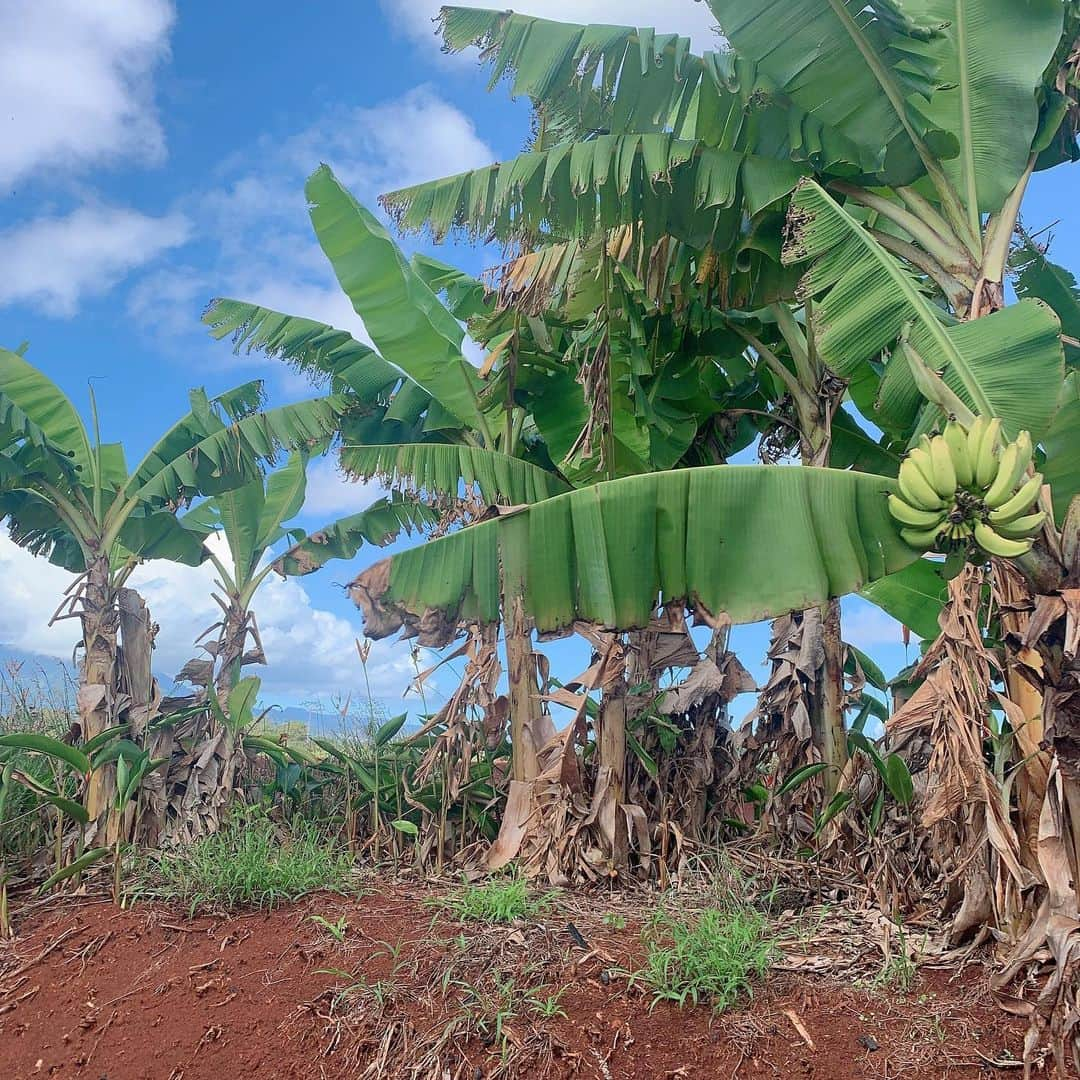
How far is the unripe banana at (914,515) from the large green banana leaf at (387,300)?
397cm

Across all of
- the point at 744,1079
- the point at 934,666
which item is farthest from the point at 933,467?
the point at 744,1079

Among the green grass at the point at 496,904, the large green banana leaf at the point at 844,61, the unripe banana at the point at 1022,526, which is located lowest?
the green grass at the point at 496,904

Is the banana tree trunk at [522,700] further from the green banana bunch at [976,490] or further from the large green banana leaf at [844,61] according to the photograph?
the large green banana leaf at [844,61]


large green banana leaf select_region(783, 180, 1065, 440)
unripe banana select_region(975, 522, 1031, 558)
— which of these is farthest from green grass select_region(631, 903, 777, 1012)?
large green banana leaf select_region(783, 180, 1065, 440)

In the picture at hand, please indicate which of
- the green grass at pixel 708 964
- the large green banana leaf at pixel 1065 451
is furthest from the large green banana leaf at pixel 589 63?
the green grass at pixel 708 964

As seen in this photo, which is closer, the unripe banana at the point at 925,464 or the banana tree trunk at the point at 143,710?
the unripe banana at the point at 925,464

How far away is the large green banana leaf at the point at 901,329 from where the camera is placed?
4.01 meters

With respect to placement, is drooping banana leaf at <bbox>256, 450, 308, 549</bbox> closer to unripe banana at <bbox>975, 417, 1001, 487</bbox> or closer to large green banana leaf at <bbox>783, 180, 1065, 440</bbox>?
large green banana leaf at <bbox>783, 180, 1065, 440</bbox>

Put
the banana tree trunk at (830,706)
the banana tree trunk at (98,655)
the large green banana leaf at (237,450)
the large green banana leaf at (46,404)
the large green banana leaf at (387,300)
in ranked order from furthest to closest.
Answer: the large green banana leaf at (46,404) < the large green banana leaf at (237,450) < the banana tree trunk at (98,655) < the large green banana leaf at (387,300) < the banana tree trunk at (830,706)

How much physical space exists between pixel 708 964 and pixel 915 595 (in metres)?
3.34

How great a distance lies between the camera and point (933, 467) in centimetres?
378

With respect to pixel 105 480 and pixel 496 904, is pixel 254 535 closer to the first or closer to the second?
pixel 105 480

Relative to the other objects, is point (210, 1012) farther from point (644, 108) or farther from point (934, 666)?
point (644, 108)

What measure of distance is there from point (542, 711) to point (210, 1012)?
2.89 meters
